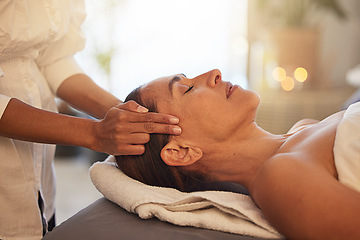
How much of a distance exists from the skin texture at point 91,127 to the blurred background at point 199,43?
2549 millimetres

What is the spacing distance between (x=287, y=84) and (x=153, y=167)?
98.3 inches

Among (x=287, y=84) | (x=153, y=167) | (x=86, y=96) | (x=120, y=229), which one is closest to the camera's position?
(x=120, y=229)

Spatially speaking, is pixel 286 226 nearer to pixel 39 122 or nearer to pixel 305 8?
pixel 39 122

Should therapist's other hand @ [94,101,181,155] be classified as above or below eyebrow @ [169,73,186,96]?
below

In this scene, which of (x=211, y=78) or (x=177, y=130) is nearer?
(x=177, y=130)

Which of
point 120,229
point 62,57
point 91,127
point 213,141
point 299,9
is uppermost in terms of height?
point 299,9

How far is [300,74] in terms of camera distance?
3.54 m

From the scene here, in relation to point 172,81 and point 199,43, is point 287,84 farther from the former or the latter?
point 172,81

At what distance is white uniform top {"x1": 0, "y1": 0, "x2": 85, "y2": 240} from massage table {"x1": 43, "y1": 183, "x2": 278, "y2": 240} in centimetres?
21

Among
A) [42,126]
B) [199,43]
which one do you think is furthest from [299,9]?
[42,126]

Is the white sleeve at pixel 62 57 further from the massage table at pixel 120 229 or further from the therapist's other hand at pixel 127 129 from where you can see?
the massage table at pixel 120 229

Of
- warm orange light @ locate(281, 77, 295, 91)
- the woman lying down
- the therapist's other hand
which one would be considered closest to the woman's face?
the woman lying down

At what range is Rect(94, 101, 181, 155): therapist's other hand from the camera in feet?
3.74

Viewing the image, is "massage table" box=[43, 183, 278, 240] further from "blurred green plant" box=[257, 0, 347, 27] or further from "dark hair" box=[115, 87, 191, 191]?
"blurred green plant" box=[257, 0, 347, 27]
